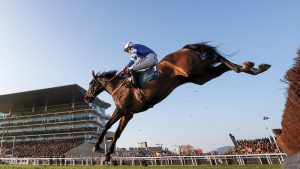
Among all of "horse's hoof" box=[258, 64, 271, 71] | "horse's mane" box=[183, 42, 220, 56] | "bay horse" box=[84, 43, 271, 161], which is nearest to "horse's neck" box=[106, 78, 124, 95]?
"bay horse" box=[84, 43, 271, 161]

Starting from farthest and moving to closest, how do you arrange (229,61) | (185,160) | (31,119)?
1. (31,119)
2. (185,160)
3. (229,61)

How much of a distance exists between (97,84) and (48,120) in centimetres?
6505

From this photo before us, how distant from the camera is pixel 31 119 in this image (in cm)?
6825

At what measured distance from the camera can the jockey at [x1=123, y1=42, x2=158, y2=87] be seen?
535cm

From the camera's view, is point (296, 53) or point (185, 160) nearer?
point (296, 53)

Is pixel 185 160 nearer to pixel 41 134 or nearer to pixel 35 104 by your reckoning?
pixel 41 134

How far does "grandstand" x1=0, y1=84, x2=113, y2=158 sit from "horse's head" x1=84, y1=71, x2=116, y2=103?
51686mm

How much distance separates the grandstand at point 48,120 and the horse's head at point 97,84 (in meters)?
51.7

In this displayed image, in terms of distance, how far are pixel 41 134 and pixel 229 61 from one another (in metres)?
66.6

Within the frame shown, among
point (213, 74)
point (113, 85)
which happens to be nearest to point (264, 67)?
point (213, 74)

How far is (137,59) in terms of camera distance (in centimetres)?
554

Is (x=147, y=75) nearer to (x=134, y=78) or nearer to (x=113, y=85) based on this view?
(x=134, y=78)

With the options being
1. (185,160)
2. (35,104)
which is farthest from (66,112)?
(185,160)

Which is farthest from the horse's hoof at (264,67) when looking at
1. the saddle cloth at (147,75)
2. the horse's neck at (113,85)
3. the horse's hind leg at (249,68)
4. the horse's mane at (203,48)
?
the horse's neck at (113,85)
